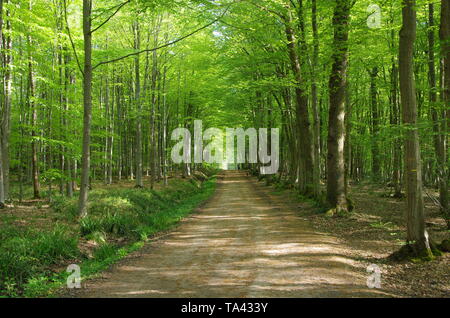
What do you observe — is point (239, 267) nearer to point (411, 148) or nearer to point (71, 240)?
point (411, 148)

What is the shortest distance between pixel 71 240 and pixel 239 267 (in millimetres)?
4484

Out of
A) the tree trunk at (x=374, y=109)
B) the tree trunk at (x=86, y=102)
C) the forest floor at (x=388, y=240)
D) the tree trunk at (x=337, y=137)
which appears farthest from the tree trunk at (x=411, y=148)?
the tree trunk at (x=374, y=109)

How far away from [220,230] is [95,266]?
4.57 m

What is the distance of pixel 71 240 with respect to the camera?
856 cm

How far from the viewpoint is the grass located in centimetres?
644

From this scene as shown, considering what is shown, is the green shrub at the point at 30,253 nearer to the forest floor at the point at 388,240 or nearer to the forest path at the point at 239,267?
the forest path at the point at 239,267

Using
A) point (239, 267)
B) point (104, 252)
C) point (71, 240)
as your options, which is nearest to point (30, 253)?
point (71, 240)

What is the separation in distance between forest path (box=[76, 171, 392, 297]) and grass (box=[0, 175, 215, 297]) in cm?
85

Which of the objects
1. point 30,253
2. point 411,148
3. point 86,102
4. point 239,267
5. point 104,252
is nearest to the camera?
point 239,267

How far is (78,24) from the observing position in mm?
19453

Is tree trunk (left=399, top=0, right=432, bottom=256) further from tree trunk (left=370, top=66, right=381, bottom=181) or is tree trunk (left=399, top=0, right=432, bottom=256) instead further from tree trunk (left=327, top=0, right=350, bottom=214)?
tree trunk (left=370, top=66, right=381, bottom=181)

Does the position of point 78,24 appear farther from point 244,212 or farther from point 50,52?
point 244,212

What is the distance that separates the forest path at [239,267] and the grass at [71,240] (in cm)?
85

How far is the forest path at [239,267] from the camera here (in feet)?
18.1
